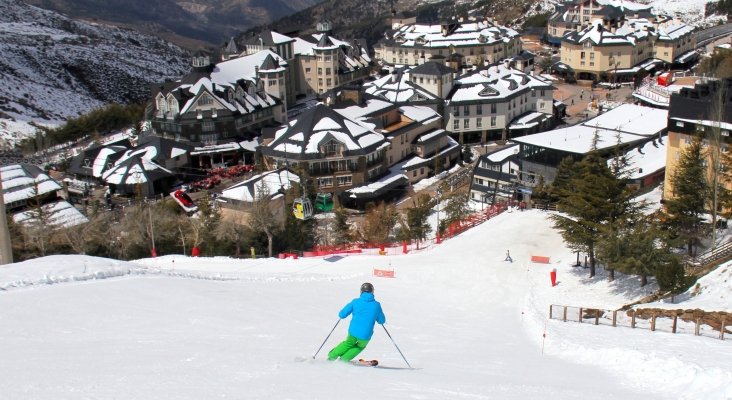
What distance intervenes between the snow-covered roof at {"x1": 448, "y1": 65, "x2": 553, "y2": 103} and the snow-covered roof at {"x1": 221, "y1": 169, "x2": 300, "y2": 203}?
2333 cm

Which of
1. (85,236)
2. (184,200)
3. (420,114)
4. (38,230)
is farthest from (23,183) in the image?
(420,114)

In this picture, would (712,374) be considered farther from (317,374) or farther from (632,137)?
(632,137)

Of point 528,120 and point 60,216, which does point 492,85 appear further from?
point 60,216

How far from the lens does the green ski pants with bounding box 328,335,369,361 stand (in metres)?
12.5

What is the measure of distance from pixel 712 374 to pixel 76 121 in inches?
2998

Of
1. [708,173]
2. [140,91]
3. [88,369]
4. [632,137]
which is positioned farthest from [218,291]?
[140,91]

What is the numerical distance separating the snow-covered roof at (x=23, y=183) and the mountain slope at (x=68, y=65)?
104 ft

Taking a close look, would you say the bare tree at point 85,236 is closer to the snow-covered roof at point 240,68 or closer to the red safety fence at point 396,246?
the red safety fence at point 396,246

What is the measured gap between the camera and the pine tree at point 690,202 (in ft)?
89.3

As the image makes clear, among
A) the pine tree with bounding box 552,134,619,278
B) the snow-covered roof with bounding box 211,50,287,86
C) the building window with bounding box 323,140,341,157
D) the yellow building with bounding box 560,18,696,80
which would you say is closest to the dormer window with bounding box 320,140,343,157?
the building window with bounding box 323,140,341,157

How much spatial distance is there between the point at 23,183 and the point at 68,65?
6025cm

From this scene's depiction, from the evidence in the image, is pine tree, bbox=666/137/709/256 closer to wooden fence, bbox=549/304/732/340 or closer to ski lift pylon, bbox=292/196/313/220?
wooden fence, bbox=549/304/732/340

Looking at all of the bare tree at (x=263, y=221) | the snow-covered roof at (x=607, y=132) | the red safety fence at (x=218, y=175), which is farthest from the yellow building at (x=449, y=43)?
the bare tree at (x=263, y=221)

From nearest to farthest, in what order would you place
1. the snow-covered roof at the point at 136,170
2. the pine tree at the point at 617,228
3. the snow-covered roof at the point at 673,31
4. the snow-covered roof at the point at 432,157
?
the pine tree at the point at 617,228 < the snow-covered roof at the point at 136,170 < the snow-covered roof at the point at 432,157 < the snow-covered roof at the point at 673,31
